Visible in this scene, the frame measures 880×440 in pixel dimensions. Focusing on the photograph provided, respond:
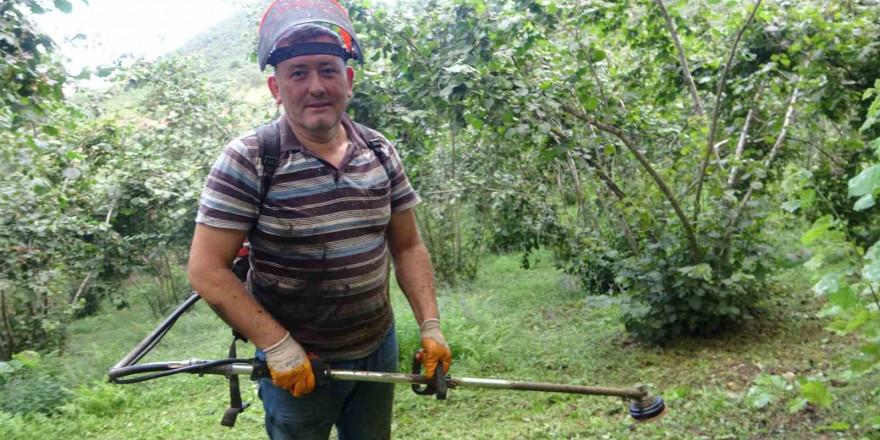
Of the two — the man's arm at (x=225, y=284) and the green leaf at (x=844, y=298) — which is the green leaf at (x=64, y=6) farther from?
the green leaf at (x=844, y=298)

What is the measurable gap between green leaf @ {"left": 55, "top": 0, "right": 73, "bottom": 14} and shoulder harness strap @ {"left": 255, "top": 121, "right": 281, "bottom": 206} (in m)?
2.67

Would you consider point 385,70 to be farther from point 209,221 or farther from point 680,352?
point 209,221

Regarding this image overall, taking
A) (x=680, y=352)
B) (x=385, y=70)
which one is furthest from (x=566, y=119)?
(x=680, y=352)

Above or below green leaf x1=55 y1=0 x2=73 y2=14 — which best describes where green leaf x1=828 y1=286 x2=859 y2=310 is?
below

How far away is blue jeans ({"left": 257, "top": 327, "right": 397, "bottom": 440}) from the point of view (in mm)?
2121

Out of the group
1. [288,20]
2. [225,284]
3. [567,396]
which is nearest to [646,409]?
[225,284]

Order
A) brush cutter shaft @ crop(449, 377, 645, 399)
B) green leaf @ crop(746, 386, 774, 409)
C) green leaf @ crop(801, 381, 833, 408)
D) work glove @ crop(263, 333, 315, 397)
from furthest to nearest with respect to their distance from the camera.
Result: green leaf @ crop(746, 386, 774, 409) < green leaf @ crop(801, 381, 833, 408) < brush cutter shaft @ crop(449, 377, 645, 399) < work glove @ crop(263, 333, 315, 397)

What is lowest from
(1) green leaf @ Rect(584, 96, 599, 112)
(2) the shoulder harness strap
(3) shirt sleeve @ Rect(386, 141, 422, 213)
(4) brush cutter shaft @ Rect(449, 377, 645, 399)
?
(4) brush cutter shaft @ Rect(449, 377, 645, 399)

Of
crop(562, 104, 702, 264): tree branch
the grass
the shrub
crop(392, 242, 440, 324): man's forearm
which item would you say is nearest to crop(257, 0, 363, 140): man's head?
crop(392, 242, 440, 324): man's forearm

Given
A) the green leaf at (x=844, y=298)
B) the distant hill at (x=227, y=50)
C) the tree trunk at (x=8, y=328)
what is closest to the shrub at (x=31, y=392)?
the tree trunk at (x=8, y=328)

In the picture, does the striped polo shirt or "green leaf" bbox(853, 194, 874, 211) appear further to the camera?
"green leaf" bbox(853, 194, 874, 211)

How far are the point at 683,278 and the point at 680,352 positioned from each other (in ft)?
2.01

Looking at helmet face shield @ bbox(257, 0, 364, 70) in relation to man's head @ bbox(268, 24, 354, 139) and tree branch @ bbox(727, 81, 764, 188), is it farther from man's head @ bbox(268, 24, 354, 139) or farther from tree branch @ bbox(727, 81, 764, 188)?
tree branch @ bbox(727, 81, 764, 188)

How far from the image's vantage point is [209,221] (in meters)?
1.85
